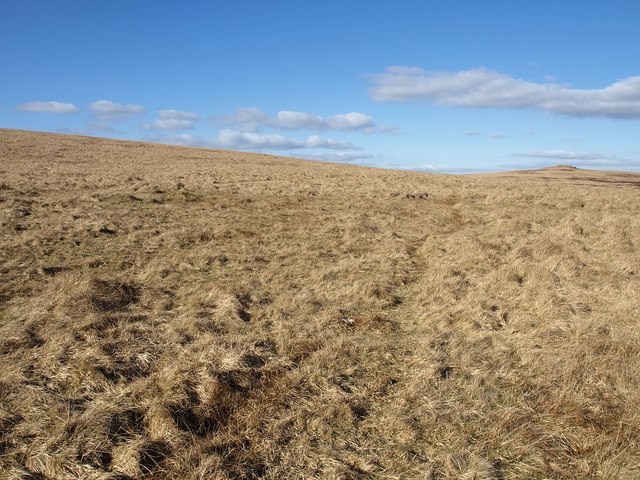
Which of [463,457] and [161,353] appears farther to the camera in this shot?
[161,353]

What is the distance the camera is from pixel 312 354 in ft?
21.5

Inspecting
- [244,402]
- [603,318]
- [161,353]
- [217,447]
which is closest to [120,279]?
[161,353]

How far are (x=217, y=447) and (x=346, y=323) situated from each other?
3.74 m

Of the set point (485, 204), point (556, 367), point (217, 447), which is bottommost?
point (217, 447)

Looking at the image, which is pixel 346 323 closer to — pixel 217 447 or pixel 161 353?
pixel 161 353

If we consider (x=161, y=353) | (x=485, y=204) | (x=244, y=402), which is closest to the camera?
(x=244, y=402)

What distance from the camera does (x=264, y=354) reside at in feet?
21.4

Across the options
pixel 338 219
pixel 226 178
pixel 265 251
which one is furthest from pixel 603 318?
pixel 226 178

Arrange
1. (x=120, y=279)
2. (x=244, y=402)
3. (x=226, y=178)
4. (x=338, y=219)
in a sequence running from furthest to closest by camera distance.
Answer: (x=226, y=178) < (x=338, y=219) < (x=120, y=279) < (x=244, y=402)

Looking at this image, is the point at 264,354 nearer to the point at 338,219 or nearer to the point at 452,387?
the point at 452,387

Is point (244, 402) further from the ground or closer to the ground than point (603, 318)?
closer to the ground

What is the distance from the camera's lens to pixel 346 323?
791cm

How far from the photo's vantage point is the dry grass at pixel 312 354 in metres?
4.50

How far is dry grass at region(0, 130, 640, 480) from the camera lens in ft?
14.8
